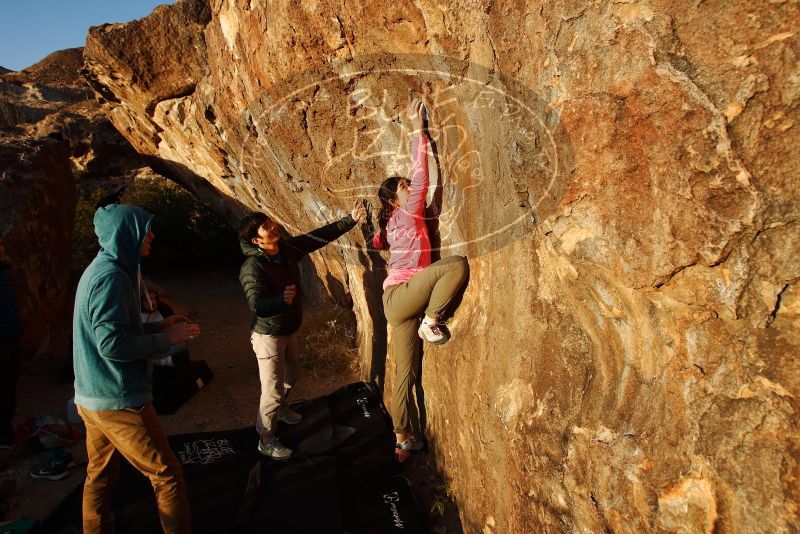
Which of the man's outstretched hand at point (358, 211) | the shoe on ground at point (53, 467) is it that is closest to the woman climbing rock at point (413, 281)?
the man's outstretched hand at point (358, 211)

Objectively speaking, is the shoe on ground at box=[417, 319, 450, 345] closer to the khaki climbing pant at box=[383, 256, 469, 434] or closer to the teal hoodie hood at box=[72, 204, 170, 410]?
the khaki climbing pant at box=[383, 256, 469, 434]

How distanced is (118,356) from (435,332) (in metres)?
1.75

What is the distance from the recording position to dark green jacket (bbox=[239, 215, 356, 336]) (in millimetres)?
3482

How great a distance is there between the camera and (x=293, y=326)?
A: 3.82 metres

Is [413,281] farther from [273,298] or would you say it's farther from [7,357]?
[7,357]

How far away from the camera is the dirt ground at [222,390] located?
12.4 ft

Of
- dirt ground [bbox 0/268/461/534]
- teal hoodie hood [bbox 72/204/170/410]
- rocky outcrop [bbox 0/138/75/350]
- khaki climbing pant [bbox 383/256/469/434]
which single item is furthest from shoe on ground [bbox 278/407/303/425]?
rocky outcrop [bbox 0/138/75/350]

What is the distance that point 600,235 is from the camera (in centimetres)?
202

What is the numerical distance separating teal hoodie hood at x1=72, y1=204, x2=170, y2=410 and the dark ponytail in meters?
1.67

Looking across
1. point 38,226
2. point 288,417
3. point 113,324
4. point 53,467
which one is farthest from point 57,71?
point 113,324

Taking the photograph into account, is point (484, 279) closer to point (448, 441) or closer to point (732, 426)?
point (448, 441)

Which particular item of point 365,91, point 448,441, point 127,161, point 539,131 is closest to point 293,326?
point 448,441

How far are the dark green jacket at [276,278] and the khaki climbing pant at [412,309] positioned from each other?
68 cm

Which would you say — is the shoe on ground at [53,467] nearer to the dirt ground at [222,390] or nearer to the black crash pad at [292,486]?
the dirt ground at [222,390]
